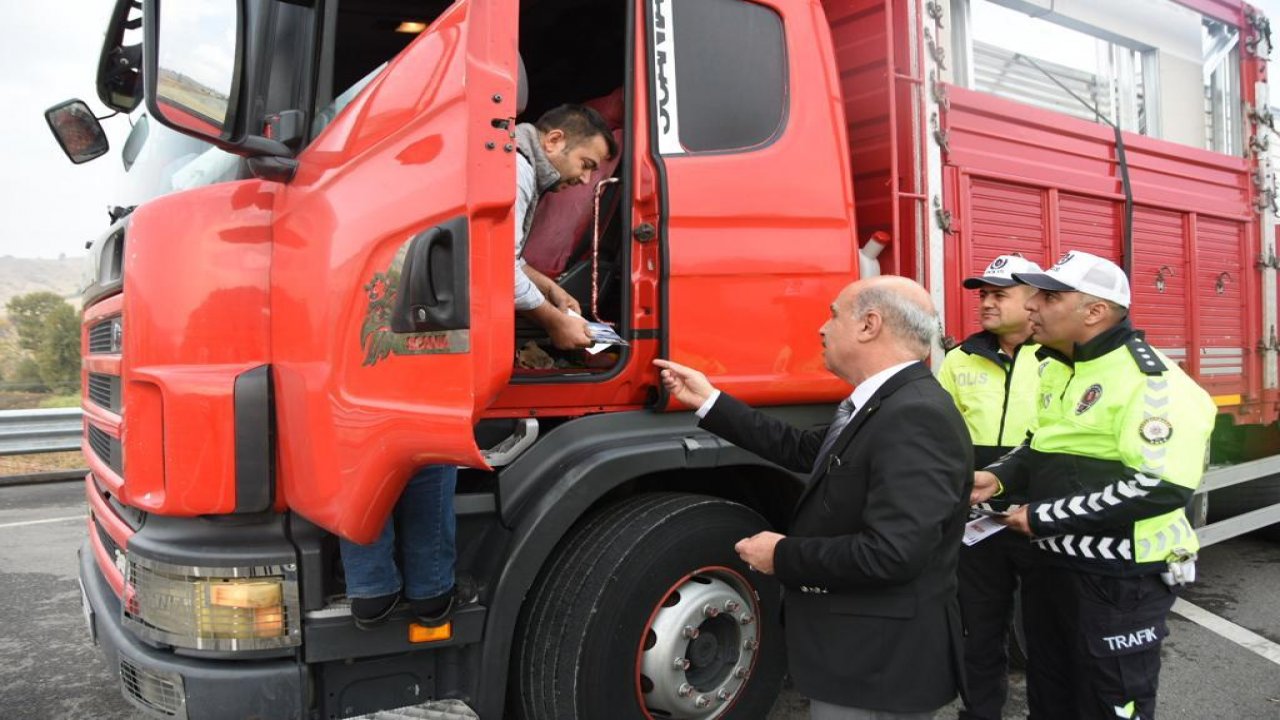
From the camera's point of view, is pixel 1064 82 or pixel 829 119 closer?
pixel 829 119

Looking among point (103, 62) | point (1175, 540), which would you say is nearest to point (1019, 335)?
point (1175, 540)

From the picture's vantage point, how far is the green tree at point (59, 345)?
11.8 m

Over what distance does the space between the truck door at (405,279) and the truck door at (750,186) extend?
0.71 meters

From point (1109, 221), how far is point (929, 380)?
2508 mm

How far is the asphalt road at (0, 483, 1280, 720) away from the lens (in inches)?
126

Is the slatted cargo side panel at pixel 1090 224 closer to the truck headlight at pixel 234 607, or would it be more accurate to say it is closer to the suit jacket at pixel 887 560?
the suit jacket at pixel 887 560

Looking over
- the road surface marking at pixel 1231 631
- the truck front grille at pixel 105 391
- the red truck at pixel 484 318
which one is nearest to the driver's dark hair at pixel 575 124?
the red truck at pixel 484 318

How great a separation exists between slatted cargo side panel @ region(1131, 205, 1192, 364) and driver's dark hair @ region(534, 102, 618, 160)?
8.34 feet

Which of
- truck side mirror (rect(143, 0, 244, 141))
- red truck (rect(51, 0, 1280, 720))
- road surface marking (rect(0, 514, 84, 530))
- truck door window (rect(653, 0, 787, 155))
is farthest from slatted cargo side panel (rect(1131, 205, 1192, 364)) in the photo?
road surface marking (rect(0, 514, 84, 530))

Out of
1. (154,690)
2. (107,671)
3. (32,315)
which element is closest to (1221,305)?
(154,690)

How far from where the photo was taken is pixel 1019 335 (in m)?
3.09

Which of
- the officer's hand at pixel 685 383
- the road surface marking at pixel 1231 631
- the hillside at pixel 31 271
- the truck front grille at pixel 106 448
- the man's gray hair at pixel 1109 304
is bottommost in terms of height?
the road surface marking at pixel 1231 631

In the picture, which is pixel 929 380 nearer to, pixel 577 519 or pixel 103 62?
pixel 577 519

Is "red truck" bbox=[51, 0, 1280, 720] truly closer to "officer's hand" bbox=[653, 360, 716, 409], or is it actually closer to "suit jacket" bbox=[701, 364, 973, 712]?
"officer's hand" bbox=[653, 360, 716, 409]
